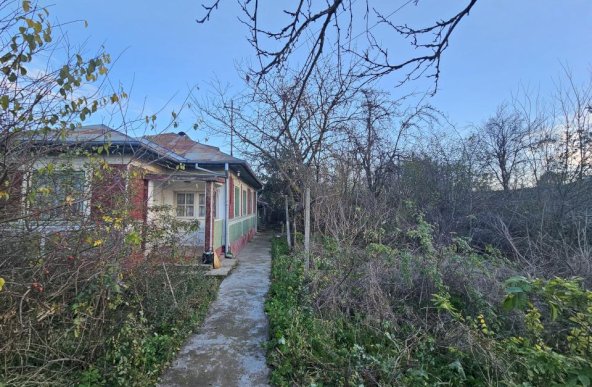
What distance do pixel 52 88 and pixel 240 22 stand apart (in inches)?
88.4

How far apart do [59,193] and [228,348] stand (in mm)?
2854

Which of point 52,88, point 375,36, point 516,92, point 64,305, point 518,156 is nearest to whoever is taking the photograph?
point 375,36

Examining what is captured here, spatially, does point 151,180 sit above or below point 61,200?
above

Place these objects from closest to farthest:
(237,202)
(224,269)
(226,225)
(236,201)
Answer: (224,269) → (226,225) → (236,201) → (237,202)

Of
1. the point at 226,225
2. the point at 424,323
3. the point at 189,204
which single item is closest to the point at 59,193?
the point at 424,323

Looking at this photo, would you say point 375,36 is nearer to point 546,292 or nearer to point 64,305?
point 546,292

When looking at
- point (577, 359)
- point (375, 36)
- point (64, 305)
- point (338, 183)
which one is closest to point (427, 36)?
point (375, 36)

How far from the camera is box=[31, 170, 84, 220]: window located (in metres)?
3.27

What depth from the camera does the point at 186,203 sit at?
11.4 m

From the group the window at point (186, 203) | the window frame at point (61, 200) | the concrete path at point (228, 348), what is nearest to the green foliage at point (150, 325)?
the concrete path at point (228, 348)

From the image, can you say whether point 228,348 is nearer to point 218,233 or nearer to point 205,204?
point 205,204

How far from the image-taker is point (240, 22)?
200cm

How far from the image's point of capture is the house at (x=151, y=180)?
3.71 m

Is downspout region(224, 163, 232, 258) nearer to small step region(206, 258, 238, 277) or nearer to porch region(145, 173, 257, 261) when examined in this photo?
porch region(145, 173, 257, 261)
